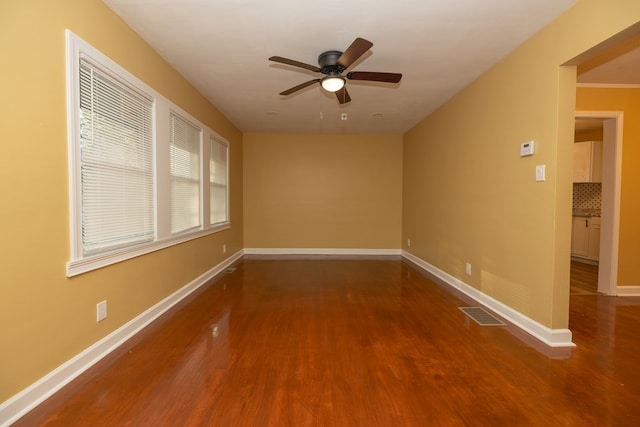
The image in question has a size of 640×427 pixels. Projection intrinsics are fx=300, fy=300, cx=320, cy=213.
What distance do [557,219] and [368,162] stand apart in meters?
4.48

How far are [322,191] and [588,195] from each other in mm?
5340

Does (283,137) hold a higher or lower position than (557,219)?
higher

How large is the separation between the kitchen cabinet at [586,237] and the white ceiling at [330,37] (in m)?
3.97

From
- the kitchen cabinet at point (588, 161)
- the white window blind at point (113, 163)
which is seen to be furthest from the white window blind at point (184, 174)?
the kitchen cabinet at point (588, 161)

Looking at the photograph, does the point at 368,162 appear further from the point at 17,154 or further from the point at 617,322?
the point at 17,154

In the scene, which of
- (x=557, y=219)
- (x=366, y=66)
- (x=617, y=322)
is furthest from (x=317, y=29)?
(x=617, y=322)

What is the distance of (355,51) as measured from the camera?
240 cm

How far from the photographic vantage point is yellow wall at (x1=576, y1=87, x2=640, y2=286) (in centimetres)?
359

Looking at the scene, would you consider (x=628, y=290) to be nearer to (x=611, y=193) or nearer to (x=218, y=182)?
(x=611, y=193)

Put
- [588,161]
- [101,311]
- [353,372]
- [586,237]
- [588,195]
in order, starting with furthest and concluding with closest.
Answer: [588,195] → [586,237] → [588,161] → [101,311] → [353,372]

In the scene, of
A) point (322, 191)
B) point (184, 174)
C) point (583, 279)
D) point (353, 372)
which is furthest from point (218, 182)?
point (583, 279)

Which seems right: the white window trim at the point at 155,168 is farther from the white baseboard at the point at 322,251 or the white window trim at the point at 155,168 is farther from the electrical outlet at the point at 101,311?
the white baseboard at the point at 322,251

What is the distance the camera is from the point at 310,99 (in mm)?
4328

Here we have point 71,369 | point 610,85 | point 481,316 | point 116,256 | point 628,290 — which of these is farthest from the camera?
point 628,290
